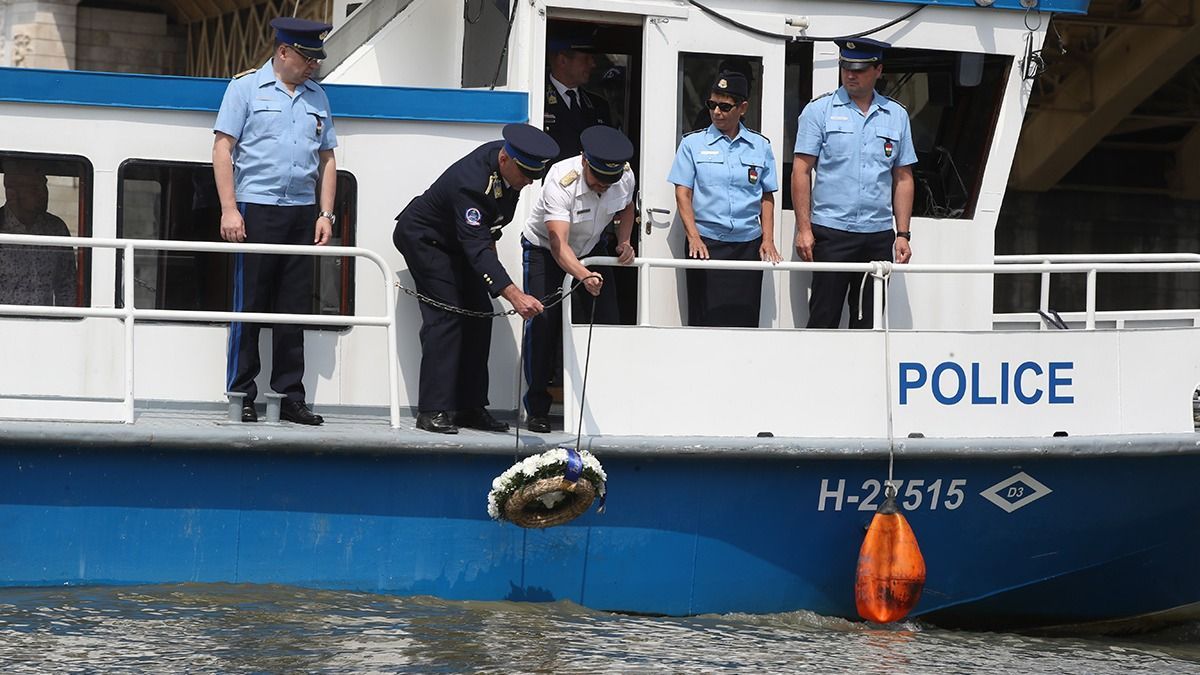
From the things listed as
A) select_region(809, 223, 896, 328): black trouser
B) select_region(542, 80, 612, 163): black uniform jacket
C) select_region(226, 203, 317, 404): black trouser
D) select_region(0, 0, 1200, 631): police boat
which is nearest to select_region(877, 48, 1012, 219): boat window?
select_region(0, 0, 1200, 631): police boat

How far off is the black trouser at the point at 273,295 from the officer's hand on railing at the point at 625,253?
134 cm

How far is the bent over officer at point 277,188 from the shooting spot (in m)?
6.96

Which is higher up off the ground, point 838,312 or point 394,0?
point 394,0

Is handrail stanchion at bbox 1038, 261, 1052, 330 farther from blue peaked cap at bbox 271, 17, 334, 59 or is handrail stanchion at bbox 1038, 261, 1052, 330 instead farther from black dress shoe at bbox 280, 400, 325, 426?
blue peaked cap at bbox 271, 17, 334, 59

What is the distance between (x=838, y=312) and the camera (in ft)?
24.5

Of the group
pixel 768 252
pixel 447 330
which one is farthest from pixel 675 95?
pixel 447 330

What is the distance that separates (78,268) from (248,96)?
1108 millimetres

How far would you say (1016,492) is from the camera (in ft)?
22.9

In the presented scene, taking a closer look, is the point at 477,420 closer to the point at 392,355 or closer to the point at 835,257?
the point at 392,355

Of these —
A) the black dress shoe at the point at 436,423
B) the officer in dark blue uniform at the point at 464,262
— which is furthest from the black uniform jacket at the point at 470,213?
the black dress shoe at the point at 436,423

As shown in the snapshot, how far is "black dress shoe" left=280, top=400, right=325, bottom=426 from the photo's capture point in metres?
6.92

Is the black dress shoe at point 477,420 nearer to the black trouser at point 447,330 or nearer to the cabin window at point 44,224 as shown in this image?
the black trouser at point 447,330

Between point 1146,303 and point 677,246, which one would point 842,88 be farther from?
point 1146,303

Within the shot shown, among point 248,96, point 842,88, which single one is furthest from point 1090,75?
point 248,96
